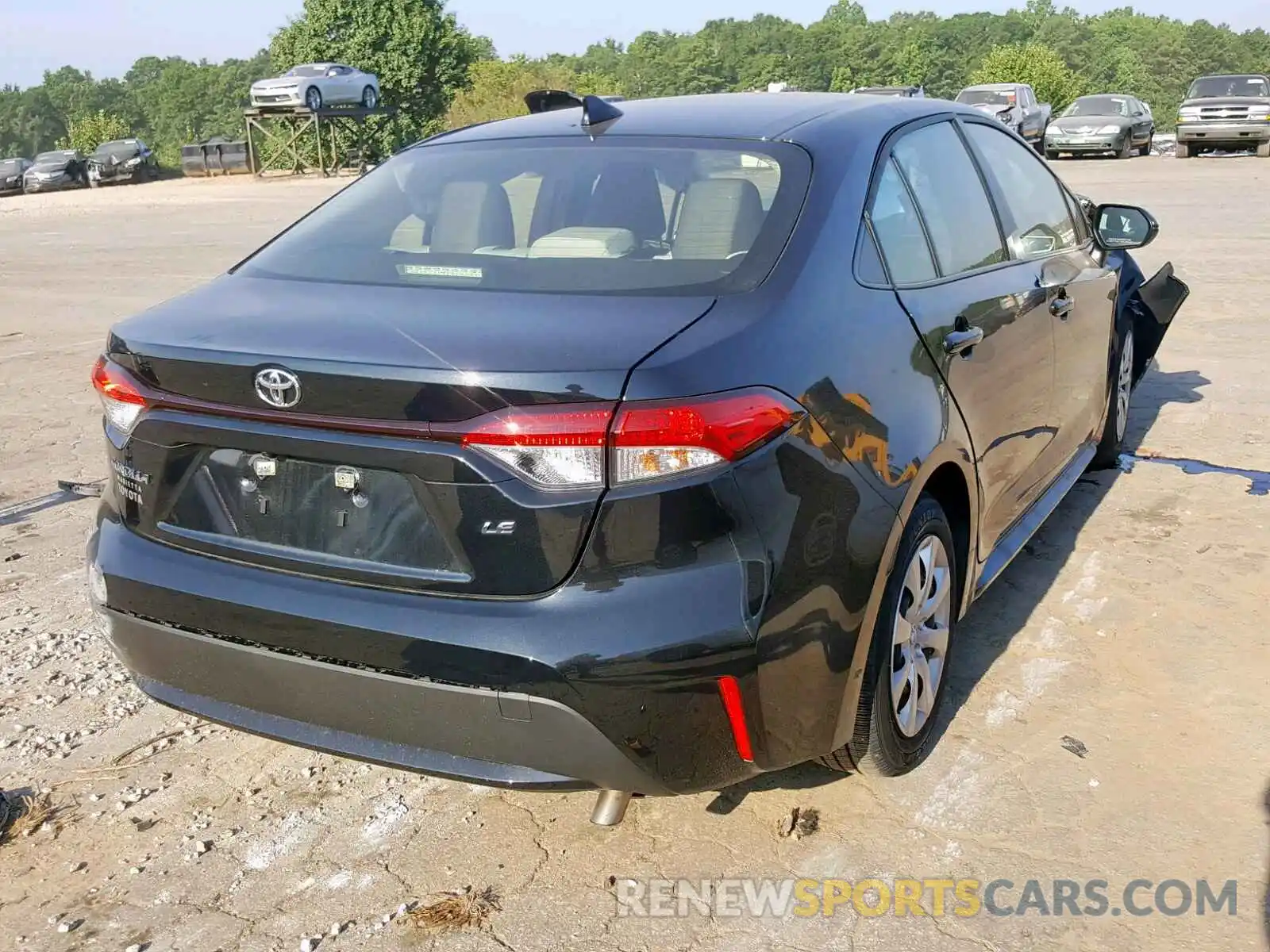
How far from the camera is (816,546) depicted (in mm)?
2471

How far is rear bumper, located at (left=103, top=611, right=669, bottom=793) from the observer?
2.35 m

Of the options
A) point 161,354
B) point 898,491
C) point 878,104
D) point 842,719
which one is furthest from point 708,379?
point 878,104

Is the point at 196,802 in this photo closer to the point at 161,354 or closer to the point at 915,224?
the point at 161,354

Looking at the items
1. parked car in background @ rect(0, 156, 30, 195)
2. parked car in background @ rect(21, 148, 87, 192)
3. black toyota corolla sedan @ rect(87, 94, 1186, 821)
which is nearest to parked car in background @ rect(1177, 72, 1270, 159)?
black toyota corolla sedan @ rect(87, 94, 1186, 821)

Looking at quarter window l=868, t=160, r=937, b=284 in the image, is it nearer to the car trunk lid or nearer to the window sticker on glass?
the car trunk lid

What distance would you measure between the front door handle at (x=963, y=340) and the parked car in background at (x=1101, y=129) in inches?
1114

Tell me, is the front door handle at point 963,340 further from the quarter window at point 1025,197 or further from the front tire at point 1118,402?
the front tire at point 1118,402

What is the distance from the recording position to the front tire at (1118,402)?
5.33 metres

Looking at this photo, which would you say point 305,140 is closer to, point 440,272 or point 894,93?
point 894,93

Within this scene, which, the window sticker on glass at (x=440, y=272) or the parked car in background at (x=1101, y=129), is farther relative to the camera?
the parked car in background at (x=1101, y=129)

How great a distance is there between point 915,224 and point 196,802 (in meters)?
2.45

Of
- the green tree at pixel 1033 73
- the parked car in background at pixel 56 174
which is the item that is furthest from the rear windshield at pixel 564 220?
the green tree at pixel 1033 73

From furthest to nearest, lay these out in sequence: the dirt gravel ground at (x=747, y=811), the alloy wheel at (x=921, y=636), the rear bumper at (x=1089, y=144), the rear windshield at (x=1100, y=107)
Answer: the rear windshield at (x=1100, y=107)
the rear bumper at (x=1089, y=144)
the alloy wheel at (x=921, y=636)
the dirt gravel ground at (x=747, y=811)

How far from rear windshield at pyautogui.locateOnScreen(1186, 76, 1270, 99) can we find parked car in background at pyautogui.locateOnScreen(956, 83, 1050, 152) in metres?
3.82
